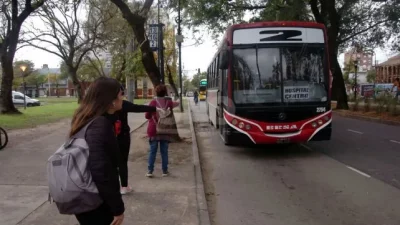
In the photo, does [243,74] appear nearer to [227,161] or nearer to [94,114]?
[227,161]

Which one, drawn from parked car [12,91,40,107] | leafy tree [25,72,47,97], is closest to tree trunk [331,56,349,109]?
parked car [12,91,40,107]

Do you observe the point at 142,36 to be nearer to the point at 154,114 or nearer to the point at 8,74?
the point at 154,114

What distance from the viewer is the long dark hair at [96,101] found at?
2.60m

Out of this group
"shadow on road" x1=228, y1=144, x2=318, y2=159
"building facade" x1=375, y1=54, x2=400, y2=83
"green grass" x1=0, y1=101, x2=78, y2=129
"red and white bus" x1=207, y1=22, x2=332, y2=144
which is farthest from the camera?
"building facade" x1=375, y1=54, x2=400, y2=83

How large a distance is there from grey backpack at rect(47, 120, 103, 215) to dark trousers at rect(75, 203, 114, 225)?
71 millimetres

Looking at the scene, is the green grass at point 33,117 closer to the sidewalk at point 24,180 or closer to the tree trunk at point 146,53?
the sidewalk at point 24,180

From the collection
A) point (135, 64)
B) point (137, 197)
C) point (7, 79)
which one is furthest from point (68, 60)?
point (137, 197)

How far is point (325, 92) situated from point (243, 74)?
2039 millimetres

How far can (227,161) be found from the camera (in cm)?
996

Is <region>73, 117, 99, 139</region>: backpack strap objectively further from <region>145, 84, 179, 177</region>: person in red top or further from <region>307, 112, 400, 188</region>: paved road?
<region>307, 112, 400, 188</region>: paved road

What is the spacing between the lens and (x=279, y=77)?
31.8 ft

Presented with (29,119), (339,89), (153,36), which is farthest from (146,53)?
(339,89)

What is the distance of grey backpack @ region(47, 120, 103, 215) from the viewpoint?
2422 millimetres

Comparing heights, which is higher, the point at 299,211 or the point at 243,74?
the point at 243,74
